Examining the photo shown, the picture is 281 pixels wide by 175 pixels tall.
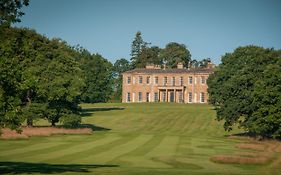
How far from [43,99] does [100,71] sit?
57007 millimetres

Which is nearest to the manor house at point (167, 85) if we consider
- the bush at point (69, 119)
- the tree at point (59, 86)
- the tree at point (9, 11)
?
the tree at point (59, 86)

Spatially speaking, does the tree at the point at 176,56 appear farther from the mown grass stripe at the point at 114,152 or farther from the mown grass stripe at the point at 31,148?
the mown grass stripe at the point at 31,148

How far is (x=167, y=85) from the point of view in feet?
433

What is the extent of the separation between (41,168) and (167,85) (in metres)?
104

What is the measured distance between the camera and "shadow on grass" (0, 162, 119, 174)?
2716 cm

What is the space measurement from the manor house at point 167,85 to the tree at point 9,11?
353 ft

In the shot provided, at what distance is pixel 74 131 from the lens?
6244 cm

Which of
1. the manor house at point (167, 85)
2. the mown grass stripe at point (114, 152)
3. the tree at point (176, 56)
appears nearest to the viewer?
the mown grass stripe at point (114, 152)

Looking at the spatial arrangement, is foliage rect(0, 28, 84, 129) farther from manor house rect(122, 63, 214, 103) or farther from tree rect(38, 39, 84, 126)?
manor house rect(122, 63, 214, 103)

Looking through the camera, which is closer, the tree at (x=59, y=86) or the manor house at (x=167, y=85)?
the tree at (x=59, y=86)

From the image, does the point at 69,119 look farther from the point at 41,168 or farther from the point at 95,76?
the point at 95,76

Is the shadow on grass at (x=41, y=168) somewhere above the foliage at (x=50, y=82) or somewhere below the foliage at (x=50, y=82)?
below

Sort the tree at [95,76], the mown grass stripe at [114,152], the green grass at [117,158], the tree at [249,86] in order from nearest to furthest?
the green grass at [117,158], the mown grass stripe at [114,152], the tree at [249,86], the tree at [95,76]

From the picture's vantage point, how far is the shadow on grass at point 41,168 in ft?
89.1
